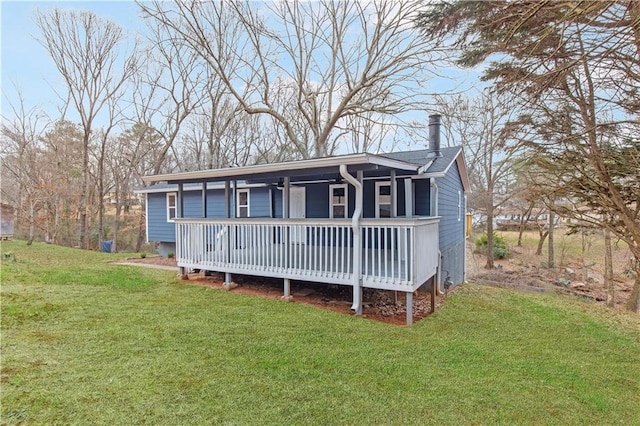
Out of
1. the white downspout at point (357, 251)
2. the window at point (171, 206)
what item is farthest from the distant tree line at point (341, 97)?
the window at point (171, 206)

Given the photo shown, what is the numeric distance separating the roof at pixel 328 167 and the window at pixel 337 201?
2020mm

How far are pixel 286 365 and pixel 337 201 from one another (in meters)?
6.23

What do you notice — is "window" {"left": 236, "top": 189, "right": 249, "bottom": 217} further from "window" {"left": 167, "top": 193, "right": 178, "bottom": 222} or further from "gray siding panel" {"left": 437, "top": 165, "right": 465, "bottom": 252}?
"gray siding panel" {"left": 437, "top": 165, "right": 465, "bottom": 252}

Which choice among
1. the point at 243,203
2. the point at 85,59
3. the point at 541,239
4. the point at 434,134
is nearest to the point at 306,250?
the point at 434,134

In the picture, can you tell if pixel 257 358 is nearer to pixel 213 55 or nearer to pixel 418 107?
pixel 418 107

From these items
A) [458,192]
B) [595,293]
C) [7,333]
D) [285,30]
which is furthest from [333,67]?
[595,293]

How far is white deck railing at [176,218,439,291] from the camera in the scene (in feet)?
17.4

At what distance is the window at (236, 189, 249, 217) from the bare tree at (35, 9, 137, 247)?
31.9ft

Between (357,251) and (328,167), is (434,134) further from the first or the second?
(357,251)

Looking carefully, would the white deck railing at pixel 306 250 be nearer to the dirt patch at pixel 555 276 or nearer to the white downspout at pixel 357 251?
the white downspout at pixel 357 251

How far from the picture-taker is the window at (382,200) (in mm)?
8555

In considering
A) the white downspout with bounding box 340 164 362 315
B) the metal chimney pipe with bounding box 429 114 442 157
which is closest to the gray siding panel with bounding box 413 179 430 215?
the metal chimney pipe with bounding box 429 114 442 157

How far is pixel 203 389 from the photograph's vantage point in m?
2.95

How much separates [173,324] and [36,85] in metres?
19.8
